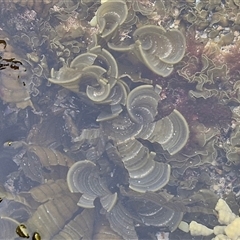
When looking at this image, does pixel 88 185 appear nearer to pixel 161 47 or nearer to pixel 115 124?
pixel 115 124

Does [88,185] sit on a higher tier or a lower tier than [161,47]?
lower

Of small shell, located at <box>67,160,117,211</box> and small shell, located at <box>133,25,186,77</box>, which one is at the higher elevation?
small shell, located at <box>133,25,186,77</box>

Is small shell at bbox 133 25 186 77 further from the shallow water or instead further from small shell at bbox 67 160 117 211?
small shell at bbox 67 160 117 211

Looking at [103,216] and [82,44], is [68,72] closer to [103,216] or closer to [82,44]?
[82,44]

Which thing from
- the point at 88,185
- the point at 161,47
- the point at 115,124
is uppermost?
the point at 161,47

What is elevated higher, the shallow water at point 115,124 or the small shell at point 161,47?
the small shell at point 161,47

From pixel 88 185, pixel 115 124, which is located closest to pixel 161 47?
pixel 115 124

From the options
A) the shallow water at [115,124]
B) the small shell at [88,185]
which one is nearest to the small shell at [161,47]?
the shallow water at [115,124]

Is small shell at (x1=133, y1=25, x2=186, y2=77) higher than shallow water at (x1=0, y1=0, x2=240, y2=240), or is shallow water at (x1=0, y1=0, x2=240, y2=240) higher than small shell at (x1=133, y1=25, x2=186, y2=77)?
small shell at (x1=133, y1=25, x2=186, y2=77)

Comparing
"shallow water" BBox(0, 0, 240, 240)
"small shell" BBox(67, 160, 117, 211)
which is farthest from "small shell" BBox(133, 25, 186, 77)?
"small shell" BBox(67, 160, 117, 211)

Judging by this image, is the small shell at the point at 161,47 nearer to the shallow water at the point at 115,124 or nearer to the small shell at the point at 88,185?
the shallow water at the point at 115,124

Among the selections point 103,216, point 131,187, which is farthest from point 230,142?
point 103,216
